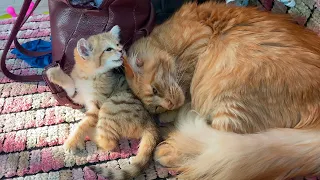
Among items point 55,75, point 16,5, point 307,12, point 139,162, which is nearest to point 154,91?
point 139,162

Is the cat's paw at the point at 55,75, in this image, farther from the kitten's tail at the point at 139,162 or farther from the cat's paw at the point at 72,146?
the kitten's tail at the point at 139,162

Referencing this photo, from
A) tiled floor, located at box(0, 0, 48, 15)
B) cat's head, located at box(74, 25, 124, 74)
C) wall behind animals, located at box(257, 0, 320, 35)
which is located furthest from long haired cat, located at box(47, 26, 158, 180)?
tiled floor, located at box(0, 0, 48, 15)

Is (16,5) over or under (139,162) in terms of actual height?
Answer: under

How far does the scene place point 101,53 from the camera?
177 cm

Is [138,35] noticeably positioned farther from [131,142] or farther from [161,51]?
[131,142]

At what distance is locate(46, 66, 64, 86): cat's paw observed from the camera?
1.73 m

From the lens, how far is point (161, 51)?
1.76 metres

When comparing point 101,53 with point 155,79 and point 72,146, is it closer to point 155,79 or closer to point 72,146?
point 155,79

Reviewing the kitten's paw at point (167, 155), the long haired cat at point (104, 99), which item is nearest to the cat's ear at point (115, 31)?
the long haired cat at point (104, 99)

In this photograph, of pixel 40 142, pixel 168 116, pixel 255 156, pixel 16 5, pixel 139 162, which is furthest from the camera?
pixel 16 5

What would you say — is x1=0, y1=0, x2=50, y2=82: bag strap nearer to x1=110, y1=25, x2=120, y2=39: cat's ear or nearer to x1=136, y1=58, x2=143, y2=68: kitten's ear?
x1=110, y1=25, x2=120, y2=39: cat's ear

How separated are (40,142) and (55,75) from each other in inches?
11.5

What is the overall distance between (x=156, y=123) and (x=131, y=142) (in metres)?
0.14

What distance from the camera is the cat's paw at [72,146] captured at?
5.36 feet
